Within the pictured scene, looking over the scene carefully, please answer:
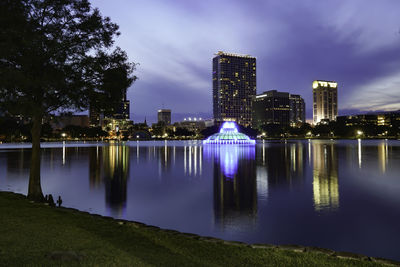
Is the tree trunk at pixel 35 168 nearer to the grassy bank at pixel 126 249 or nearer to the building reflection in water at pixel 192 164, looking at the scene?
the grassy bank at pixel 126 249

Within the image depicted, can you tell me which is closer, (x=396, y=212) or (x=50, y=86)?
(x=50, y=86)

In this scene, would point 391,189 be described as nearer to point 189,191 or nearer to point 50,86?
point 189,191

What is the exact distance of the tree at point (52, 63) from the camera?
12.8 metres

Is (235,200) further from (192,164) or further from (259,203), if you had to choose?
(192,164)

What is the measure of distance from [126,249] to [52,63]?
32.8 feet

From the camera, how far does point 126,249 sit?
25.2 feet

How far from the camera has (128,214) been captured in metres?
14.8

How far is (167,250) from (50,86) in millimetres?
9624

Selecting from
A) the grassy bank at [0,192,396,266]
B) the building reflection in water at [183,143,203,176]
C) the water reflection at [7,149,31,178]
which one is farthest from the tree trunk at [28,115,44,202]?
the building reflection in water at [183,143,203,176]

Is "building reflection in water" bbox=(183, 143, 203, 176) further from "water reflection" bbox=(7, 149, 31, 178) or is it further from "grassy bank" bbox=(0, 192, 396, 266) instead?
"grassy bank" bbox=(0, 192, 396, 266)

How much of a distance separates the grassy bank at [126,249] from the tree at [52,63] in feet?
19.4

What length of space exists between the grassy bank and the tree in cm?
592

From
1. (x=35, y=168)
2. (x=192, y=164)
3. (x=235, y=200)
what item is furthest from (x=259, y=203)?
(x=192, y=164)

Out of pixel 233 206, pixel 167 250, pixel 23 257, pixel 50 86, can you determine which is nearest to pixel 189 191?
pixel 233 206
